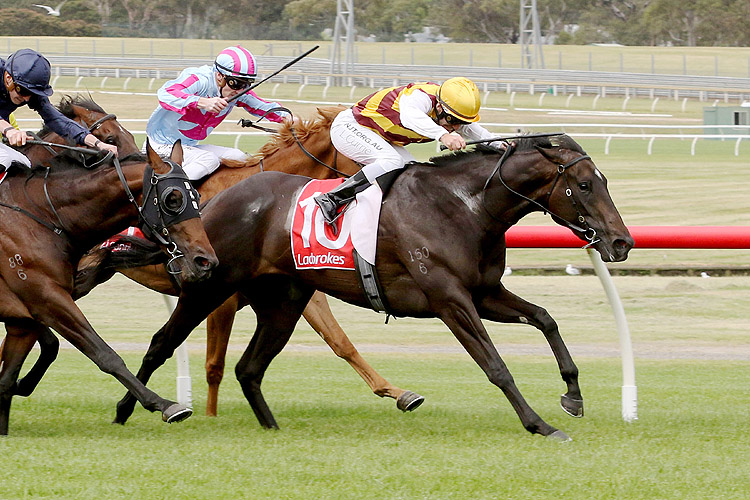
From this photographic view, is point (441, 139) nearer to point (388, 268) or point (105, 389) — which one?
point (388, 268)

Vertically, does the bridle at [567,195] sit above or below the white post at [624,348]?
above

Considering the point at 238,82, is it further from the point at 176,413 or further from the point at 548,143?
the point at 176,413

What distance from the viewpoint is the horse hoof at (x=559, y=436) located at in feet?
16.5

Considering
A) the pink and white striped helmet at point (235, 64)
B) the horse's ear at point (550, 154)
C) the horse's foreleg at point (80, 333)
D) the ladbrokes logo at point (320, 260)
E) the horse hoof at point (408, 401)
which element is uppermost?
the pink and white striped helmet at point (235, 64)

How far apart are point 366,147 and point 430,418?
149cm

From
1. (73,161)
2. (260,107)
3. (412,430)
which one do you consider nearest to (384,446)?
(412,430)

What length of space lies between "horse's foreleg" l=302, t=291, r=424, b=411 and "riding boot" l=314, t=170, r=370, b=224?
1.07 meters

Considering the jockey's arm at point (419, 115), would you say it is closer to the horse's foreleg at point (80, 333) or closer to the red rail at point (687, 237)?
the red rail at point (687, 237)

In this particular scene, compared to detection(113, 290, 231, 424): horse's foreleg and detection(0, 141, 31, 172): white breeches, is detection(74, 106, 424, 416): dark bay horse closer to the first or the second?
detection(113, 290, 231, 424): horse's foreleg

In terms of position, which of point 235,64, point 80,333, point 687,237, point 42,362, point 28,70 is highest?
point 28,70

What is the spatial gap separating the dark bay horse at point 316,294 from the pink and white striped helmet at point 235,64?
1.32 feet

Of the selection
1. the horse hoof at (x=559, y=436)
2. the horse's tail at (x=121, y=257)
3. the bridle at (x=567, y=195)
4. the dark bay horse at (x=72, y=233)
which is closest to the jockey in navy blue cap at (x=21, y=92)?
the dark bay horse at (x=72, y=233)

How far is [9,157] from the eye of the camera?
5.52m

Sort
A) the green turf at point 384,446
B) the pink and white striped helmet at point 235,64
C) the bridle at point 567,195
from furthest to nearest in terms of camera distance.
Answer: the pink and white striped helmet at point 235,64, the bridle at point 567,195, the green turf at point 384,446
